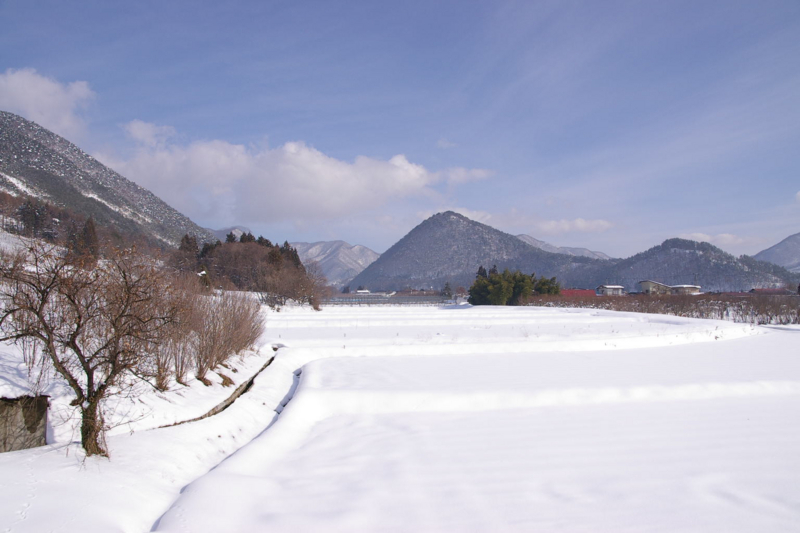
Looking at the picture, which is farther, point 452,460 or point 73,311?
point 452,460

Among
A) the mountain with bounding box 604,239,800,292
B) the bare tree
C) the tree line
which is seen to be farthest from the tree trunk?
the mountain with bounding box 604,239,800,292

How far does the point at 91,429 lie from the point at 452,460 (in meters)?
4.20

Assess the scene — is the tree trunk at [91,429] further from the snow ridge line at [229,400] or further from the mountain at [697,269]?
the mountain at [697,269]

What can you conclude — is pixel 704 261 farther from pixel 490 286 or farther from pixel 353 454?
pixel 353 454

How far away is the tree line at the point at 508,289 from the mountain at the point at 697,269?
87.7 meters

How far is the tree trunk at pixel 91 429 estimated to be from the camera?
5.11 m

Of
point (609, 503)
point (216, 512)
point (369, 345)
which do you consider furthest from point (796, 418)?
point (369, 345)

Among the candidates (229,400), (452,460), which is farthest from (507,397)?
(229,400)

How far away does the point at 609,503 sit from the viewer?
4.45 meters

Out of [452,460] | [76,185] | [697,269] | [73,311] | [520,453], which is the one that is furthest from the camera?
[697,269]

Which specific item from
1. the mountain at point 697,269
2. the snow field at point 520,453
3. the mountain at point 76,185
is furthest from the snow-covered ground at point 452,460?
the mountain at point 697,269

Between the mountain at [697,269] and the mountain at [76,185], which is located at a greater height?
the mountain at [76,185]

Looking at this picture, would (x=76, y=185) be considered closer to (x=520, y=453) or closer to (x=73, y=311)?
(x=73, y=311)

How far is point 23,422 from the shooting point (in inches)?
205
